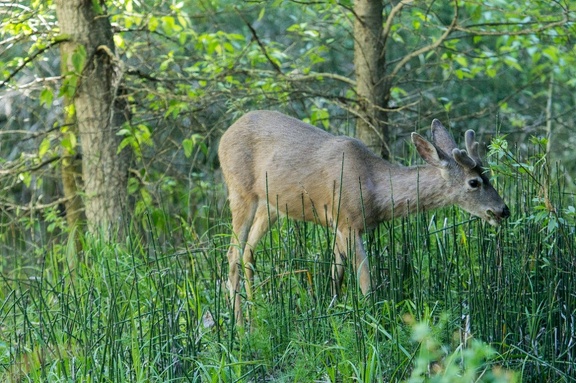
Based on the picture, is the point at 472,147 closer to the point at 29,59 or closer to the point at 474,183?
the point at 474,183

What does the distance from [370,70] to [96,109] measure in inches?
A: 94.3

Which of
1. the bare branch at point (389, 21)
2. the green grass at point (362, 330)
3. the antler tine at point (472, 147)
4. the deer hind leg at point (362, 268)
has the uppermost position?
the bare branch at point (389, 21)

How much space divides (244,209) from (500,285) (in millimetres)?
2504

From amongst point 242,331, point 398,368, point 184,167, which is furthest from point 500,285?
point 184,167

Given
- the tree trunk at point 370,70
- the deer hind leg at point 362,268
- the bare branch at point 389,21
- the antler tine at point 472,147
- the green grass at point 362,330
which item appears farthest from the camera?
the tree trunk at point 370,70

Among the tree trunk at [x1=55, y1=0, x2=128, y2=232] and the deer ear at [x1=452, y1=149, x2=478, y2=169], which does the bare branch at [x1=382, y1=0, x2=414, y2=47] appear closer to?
the deer ear at [x1=452, y1=149, x2=478, y2=169]

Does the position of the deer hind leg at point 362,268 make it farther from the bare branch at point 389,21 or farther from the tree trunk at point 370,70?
the bare branch at point 389,21

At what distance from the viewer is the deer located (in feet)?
20.9

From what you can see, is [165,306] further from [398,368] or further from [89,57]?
[89,57]

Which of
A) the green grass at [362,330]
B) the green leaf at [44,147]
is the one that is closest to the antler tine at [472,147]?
the green grass at [362,330]

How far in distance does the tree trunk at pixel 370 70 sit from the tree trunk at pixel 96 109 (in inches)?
82.8

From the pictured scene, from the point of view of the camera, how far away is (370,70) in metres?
8.48

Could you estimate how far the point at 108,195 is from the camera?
8586mm

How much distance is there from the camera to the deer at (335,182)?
20.9 feet
